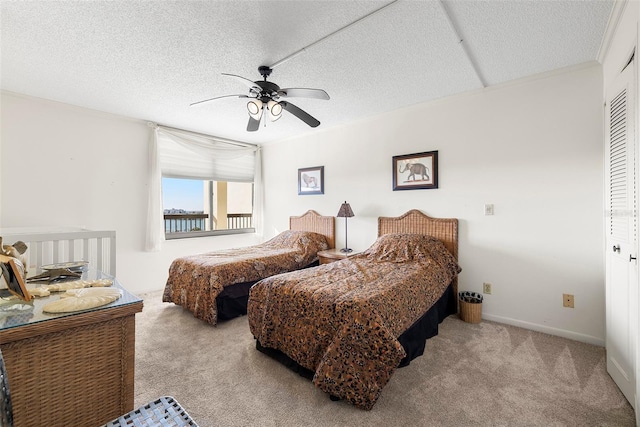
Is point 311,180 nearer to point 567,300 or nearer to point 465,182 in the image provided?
point 465,182

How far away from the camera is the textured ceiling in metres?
1.79

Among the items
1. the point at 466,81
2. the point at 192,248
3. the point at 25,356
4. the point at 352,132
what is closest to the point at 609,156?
the point at 466,81

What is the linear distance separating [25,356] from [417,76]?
3.08m

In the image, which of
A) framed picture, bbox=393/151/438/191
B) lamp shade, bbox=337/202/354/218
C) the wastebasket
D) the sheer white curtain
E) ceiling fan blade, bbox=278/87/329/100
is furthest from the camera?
the sheer white curtain

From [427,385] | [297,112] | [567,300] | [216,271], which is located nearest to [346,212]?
[297,112]

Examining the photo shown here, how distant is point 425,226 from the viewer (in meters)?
3.32

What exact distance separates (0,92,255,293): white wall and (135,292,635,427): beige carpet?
1.78 m

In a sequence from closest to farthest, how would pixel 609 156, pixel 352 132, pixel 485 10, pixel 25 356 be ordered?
pixel 25 356, pixel 485 10, pixel 609 156, pixel 352 132

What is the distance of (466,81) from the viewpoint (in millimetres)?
2771

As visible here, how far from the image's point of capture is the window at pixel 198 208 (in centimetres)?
445

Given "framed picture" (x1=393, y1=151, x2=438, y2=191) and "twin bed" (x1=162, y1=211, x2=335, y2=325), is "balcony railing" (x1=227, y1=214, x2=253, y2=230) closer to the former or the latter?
"twin bed" (x1=162, y1=211, x2=335, y2=325)

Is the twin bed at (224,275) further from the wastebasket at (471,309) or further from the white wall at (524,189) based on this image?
the wastebasket at (471,309)

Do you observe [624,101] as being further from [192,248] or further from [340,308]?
[192,248]

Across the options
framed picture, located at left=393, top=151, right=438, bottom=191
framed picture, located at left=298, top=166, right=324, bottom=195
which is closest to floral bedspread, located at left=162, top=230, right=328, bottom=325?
framed picture, located at left=298, top=166, right=324, bottom=195
